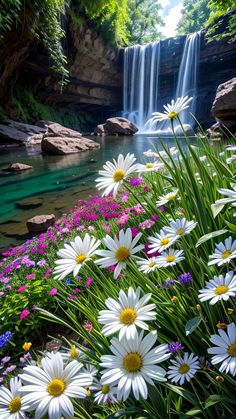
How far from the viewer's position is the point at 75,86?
27.5 meters

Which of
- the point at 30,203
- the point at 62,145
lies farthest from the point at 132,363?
the point at 62,145

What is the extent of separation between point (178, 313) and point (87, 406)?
0.57 m

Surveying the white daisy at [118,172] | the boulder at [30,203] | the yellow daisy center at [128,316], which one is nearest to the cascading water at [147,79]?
the boulder at [30,203]

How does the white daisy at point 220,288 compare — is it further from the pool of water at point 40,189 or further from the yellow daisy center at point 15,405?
the pool of water at point 40,189

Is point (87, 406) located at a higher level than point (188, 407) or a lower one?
lower

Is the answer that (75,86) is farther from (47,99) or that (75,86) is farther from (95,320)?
(95,320)

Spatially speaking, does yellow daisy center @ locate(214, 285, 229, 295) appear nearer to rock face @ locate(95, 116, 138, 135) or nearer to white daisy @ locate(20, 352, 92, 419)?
white daisy @ locate(20, 352, 92, 419)

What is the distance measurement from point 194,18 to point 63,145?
5990 cm

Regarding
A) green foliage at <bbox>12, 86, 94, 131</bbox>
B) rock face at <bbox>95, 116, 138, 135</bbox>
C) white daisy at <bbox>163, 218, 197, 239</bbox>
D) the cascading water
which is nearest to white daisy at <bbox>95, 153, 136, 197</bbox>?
white daisy at <bbox>163, 218, 197, 239</bbox>

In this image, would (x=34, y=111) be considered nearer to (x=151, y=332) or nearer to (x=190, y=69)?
→ (x=190, y=69)

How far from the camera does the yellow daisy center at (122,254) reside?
94 centimetres

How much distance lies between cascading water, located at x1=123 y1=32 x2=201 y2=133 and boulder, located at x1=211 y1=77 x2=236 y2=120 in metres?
14.8

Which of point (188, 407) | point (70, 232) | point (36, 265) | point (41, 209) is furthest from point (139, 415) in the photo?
point (41, 209)

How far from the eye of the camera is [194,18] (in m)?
60.8
